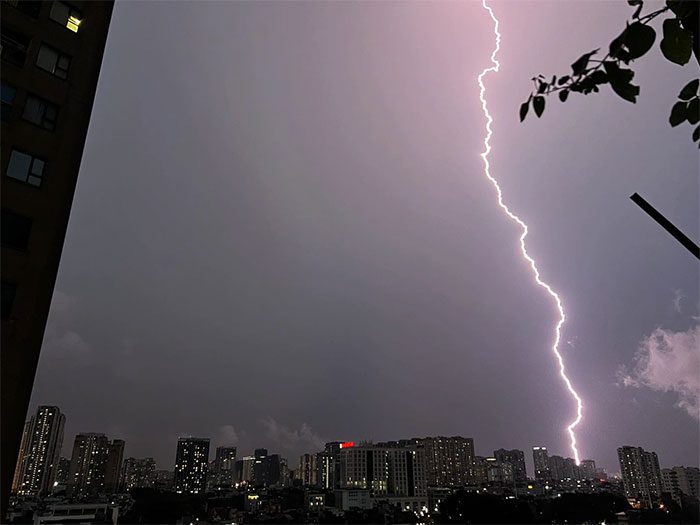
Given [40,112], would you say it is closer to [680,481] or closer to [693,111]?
[693,111]

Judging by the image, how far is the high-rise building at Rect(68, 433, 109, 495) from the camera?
55125 mm

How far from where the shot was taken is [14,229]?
217 inches

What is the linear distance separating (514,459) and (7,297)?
9312cm

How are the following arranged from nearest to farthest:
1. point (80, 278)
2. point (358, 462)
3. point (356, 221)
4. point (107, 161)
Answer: point (80, 278) < point (107, 161) < point (356, 221) < point (358, 462)

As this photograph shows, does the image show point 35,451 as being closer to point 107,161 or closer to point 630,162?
point 107,161

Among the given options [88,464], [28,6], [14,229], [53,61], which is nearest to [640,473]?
[14,229]

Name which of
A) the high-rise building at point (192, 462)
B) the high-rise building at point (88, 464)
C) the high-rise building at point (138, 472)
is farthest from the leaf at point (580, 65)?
the high-rise building at point (192, 462)

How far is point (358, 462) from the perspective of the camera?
64.0 meters

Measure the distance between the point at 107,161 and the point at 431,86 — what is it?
48.9 feet

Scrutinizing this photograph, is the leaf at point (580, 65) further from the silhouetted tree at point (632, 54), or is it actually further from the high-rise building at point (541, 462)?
the high-rise building at point (541, 462)

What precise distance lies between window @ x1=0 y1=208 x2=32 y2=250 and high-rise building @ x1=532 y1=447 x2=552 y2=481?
270 feet

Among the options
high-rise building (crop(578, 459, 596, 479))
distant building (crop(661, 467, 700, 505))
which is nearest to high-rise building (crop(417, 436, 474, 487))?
high-rise building (crop(578, 459, 596, 479))

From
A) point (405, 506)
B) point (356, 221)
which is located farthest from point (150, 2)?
point (405, 506)

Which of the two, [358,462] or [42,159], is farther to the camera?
[358,462]
